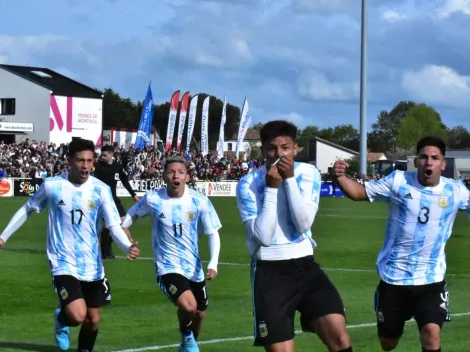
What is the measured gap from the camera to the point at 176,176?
32.4 ft

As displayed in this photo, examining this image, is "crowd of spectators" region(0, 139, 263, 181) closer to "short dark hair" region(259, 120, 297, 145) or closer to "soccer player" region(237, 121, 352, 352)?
"soccer player" region(237, 121, 352, 352)

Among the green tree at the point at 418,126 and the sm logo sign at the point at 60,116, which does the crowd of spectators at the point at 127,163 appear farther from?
the green tree at the point at 418,126

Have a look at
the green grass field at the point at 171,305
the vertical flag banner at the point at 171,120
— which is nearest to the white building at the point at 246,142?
the vertical flag banner at the point at 171,120

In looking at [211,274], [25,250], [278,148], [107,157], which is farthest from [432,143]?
[25,250]

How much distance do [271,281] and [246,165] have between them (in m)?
60.4

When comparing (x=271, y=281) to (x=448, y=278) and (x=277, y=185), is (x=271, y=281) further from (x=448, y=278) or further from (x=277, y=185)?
(x=448, y=278)

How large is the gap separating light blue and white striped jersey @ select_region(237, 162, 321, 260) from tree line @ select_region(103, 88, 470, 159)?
319ft

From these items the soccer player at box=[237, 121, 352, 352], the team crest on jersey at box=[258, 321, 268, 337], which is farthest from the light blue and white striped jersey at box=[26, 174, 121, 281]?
the team crest on jersey at box=[258, 321, 268, 337]

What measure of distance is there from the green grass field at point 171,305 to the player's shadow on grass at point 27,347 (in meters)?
0.01

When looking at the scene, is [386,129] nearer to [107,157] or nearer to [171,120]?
[171,120]

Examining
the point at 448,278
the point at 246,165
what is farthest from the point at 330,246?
the point at 246,165

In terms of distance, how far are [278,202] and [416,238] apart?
1.77 meters

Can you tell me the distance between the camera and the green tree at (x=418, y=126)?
6196 inches

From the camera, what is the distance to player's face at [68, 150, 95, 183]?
9.51m
